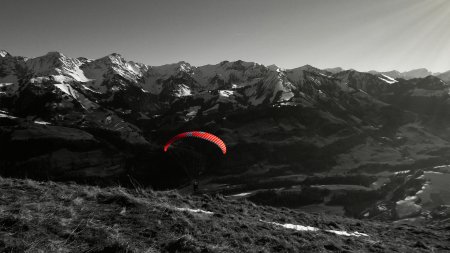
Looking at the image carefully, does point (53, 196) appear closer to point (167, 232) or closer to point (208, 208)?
point (167, 232)

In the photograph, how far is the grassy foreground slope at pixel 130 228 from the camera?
1112 cm

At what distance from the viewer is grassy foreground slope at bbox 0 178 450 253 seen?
11125 mm

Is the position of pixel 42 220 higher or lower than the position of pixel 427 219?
higher

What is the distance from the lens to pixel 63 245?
1048 cm

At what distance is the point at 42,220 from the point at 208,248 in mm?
5936

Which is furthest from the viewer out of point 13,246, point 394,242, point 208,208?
point 394,242

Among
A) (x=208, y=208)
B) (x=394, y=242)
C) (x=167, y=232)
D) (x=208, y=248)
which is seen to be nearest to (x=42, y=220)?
(x=167, y=232)

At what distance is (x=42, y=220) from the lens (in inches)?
469

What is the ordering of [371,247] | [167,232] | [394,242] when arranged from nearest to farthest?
1. [167,232]
2. [371,247]
3. [394,242]

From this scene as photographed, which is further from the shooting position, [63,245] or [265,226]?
[265,226]

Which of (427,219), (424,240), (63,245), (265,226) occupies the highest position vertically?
(63,245)

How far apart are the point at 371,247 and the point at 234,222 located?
888 cm

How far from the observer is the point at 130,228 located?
13.5 meters

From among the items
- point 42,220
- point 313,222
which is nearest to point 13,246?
point 42,220
